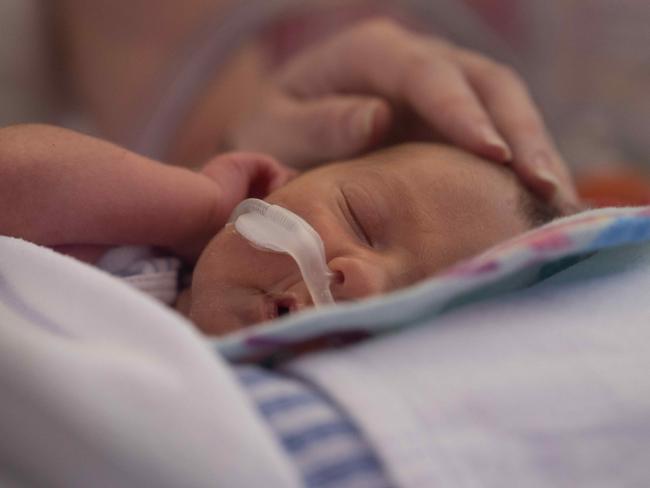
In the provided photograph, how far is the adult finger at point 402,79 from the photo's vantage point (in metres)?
0.88

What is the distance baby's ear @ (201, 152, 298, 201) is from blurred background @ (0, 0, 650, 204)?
474 millimetres

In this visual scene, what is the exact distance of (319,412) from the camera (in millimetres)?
471

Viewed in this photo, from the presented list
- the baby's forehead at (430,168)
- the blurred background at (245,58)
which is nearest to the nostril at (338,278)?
the baby's forehead at (430,168)

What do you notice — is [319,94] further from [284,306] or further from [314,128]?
[284,306]

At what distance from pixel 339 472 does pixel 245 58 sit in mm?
1111

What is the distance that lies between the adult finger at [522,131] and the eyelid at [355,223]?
8.6 inches

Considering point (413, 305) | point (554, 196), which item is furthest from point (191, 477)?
point (554, 196)

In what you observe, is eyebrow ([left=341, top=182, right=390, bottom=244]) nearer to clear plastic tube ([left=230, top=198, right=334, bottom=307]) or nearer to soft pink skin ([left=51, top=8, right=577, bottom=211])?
clear plastic tube ([left=230, top=198, right=334, bottom=307])

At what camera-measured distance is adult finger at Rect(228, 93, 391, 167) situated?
95 cm

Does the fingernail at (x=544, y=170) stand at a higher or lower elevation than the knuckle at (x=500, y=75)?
lower

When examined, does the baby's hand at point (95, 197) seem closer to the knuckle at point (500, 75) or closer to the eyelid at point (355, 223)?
the eyelid at point (355, 223)

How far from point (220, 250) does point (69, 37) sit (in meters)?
1.05

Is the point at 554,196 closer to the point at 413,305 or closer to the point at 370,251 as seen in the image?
the point at 370,251

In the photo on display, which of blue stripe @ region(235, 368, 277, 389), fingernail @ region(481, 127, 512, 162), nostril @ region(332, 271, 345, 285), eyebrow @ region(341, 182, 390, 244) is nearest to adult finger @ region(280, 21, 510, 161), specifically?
fingernail @ region(481, 127, 512, 162)
